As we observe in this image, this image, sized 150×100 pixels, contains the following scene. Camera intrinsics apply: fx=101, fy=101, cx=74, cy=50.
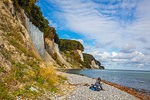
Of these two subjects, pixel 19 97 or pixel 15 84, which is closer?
pixel 19 97

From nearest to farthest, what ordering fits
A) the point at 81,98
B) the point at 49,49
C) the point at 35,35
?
1. the point at 81,98
2. the point at 35,35
3. the point at 49,49

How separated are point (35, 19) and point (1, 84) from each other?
3337 cm

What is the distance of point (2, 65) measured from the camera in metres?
6.35

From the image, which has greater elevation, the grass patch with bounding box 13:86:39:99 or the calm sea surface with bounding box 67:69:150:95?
the grass patch with bounding box 13:86:39:99

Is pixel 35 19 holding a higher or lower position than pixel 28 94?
higher

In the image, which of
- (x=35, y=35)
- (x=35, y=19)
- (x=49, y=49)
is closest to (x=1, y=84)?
(x=35, y=35)

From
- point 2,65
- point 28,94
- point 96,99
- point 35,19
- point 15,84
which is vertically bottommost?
point 96,99

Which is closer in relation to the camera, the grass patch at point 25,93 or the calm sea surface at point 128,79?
the grass patch at point 25,93

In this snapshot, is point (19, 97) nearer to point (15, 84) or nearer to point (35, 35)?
point (15, 84)

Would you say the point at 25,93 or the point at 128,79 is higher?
the point at 25,93

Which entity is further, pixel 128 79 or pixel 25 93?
pixel 128 79

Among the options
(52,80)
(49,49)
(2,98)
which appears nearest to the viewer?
(2,98)

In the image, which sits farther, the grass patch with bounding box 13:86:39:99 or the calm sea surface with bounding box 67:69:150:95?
the calm sea surface with bounding box 67:69:150:95

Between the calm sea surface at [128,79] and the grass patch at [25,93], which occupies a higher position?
the grass patch at [25,93]
